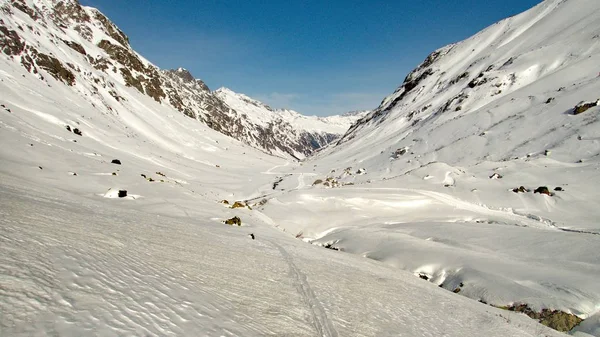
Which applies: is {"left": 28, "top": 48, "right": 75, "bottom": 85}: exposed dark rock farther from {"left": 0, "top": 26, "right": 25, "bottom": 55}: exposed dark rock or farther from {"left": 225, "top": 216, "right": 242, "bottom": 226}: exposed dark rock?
{"left": 225, "top": 216, "right": 242, "bottom": 226}: exposed dark rock

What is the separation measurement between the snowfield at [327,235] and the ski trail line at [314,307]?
5 centimetres

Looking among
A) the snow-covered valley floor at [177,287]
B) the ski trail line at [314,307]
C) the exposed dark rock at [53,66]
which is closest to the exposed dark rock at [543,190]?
the snow-covered valley floor at [177,287]

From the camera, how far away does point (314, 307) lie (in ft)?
21.0

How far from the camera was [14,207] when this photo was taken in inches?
255

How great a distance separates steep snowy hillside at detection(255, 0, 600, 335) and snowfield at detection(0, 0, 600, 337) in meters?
0.14

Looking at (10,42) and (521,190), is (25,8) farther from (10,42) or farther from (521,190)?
(521,190)

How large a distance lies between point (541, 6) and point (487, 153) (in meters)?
67.5

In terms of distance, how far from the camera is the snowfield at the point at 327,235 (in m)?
4.35

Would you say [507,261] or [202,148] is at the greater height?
[202,148]

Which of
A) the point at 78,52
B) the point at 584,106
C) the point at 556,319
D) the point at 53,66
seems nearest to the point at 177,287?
the point at 556,319

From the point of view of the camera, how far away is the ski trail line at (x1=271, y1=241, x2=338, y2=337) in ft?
17.9

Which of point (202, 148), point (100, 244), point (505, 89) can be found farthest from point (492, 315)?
point (202, 148)

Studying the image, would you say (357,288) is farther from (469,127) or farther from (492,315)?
(469,127)

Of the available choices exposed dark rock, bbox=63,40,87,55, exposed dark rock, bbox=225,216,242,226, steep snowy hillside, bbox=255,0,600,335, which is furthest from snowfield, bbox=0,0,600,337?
exposed dark rock, bbox=63,40,87,55
